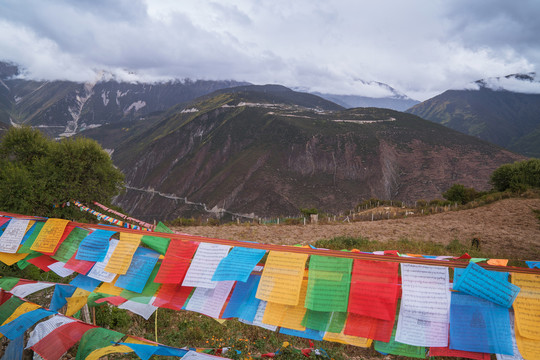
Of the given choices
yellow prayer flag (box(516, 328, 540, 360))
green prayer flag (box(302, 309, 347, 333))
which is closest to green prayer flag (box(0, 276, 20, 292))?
green prayer flag (box(302, 309, 347, 333))

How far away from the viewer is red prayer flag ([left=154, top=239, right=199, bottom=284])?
12.8ft

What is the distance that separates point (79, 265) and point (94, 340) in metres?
1.92

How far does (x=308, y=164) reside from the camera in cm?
7494

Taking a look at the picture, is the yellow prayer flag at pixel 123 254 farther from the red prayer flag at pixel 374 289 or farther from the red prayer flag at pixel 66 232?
the red prayer flag at pixel 374 289

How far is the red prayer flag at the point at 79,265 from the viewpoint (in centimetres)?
456

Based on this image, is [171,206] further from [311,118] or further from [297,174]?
[311,118]

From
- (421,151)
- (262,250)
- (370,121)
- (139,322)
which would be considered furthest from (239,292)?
(370,121)

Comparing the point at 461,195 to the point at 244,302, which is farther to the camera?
the point at 461,195

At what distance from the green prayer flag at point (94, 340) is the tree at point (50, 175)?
12775 mm

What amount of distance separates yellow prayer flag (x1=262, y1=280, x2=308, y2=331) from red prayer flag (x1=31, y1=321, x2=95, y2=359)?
2.18m

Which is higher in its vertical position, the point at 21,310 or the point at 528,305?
the point at 528,305

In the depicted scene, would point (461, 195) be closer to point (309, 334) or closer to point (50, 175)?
point (309, 334)

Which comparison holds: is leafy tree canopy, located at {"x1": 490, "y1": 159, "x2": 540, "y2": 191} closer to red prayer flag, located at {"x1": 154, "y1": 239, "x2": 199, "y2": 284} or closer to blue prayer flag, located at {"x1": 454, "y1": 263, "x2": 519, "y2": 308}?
blue prayer flag, located at {"x1": 454, "y1": 263, "x2": 519, "y2": 308}

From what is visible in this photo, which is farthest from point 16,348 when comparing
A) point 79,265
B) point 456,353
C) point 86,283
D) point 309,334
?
point 456,353
